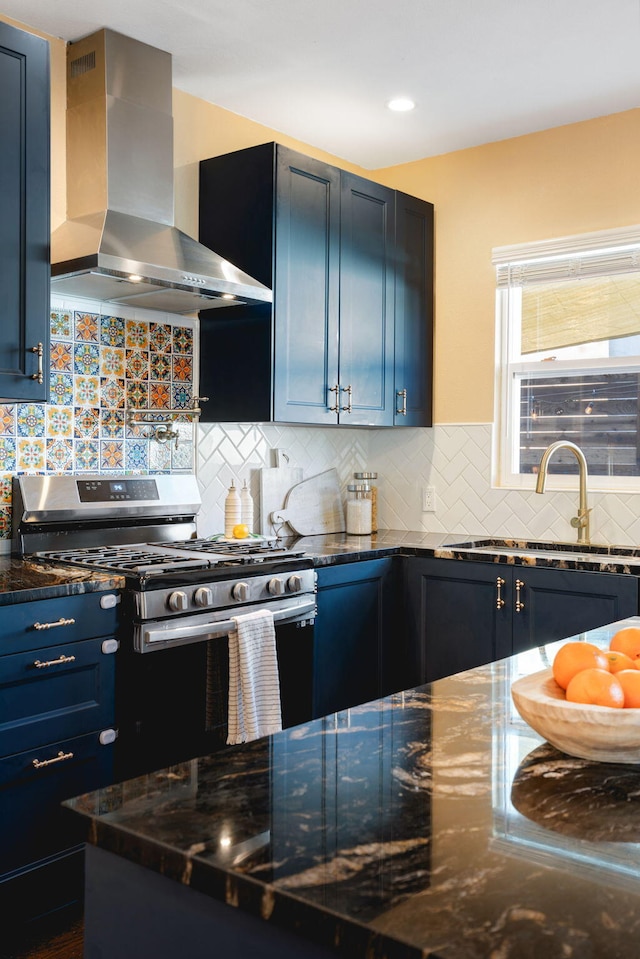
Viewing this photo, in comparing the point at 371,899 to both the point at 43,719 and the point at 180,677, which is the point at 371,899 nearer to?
the point at 43,719

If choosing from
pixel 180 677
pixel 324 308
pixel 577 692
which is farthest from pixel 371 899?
pixel 324 308

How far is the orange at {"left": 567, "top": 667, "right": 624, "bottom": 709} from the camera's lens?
3.70 feet

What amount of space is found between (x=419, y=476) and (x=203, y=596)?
187cm

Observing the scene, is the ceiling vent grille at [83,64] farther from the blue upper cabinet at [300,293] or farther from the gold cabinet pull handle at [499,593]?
the gold cabinet pull handle at [499,593]

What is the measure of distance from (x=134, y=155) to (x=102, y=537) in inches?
52.4

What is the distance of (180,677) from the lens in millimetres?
2764

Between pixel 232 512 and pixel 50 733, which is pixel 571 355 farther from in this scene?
pixel 50 733

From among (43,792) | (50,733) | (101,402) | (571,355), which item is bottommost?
(43,792)

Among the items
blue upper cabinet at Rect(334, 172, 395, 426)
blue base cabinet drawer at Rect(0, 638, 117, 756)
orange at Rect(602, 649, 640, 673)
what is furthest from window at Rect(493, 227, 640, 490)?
orange at Rect(602, 649, 640, 673)

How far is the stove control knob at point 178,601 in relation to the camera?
2.62 m

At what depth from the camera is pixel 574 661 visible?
121 centimetres

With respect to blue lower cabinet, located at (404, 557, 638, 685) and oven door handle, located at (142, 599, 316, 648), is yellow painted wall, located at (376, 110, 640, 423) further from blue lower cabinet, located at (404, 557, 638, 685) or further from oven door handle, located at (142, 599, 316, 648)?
oven door handle, located at (142, 599, 316, 648)

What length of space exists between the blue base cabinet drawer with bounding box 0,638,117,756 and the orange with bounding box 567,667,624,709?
1574 mm

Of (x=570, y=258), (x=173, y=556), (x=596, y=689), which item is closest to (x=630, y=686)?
(x=596, y=689)
